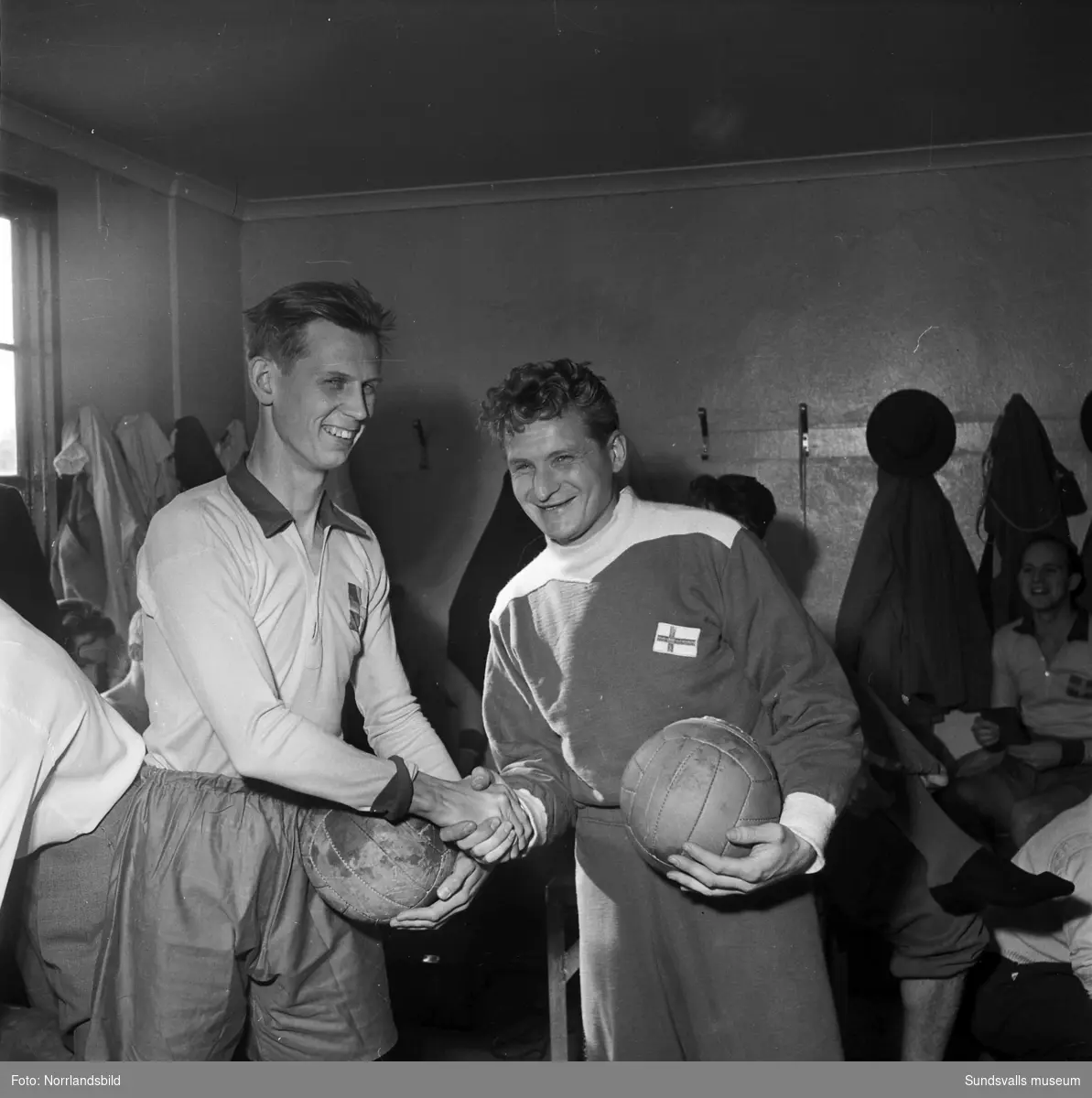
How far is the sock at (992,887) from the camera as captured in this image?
9.11ft

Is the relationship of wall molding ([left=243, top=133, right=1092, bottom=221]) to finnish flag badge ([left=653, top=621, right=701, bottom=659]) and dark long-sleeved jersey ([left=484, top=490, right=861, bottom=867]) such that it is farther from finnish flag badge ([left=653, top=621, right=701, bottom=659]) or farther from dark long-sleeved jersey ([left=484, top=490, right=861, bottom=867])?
finnish flag badge ([left=653, top=621, right=701, bottom=659])

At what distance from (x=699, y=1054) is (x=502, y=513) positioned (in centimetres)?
157

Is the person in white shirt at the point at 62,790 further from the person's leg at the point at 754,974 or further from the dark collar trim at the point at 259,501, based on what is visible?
the person's leg at the point at 754,974

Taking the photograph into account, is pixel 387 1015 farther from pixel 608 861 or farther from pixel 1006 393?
pixel 1006 393

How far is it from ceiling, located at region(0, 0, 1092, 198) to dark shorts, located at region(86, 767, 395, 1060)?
1.83 metres

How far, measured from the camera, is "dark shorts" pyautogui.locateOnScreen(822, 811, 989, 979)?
9.97ft

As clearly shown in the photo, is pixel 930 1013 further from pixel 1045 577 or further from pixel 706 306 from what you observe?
pixel 706 306

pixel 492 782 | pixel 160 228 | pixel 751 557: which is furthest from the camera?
pixel 160 228

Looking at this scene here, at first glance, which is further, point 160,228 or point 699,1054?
point 160,228

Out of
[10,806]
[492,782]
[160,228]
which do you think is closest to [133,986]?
[10,806]

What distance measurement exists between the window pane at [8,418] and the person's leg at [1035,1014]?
296 cm

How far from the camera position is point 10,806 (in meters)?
2.10

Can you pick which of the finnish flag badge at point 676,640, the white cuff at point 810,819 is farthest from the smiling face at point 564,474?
the white cuff at point 810,819

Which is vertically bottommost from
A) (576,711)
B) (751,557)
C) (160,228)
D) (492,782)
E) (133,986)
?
(133,986)
